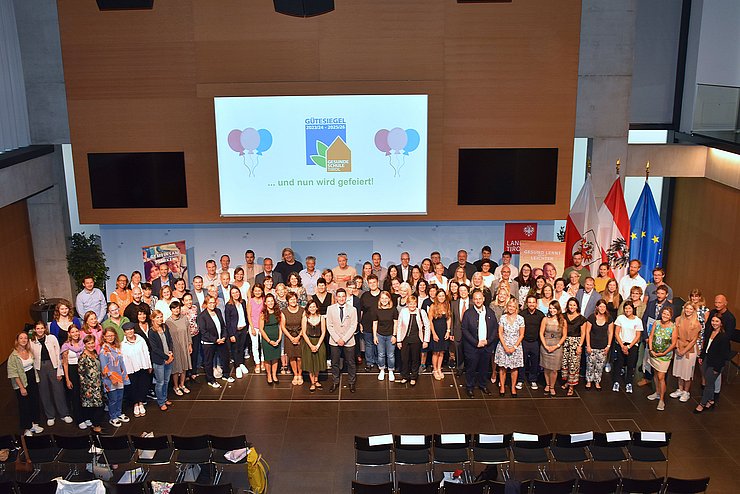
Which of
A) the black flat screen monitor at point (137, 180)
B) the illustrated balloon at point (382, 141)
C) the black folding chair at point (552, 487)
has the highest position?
the illustrated balloon at point (382, 141)

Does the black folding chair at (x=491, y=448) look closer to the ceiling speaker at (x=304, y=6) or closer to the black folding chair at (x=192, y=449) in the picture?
the black folding chair at (x=192, y=449)

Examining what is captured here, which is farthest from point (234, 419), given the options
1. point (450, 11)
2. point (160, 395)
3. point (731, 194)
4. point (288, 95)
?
point (731, 194)

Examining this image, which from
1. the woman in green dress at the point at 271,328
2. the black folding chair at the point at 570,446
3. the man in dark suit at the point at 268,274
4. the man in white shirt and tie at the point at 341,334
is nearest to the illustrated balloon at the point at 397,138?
the man in dark suit at the point at 268,274

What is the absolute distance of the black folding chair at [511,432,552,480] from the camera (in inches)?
324

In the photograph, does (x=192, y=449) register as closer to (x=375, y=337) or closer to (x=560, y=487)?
(x=375, y=337)

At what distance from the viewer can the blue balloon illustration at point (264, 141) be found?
12.4m

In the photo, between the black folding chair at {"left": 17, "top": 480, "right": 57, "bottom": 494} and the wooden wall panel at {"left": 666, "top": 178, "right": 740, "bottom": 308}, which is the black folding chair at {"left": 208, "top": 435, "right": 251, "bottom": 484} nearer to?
the black folding chair at {"left": 17, "top": 480, "right": 57, "bottom": 494}

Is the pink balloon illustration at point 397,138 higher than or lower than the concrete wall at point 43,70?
lower

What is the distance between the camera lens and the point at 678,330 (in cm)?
1008

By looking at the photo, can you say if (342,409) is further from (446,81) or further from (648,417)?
(446,81)

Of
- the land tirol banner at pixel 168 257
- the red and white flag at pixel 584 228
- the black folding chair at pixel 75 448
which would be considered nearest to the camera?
the black folding chair at pixel 75 448

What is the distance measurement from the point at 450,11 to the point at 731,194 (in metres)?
6.12

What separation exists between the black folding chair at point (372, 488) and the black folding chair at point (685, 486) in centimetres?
305

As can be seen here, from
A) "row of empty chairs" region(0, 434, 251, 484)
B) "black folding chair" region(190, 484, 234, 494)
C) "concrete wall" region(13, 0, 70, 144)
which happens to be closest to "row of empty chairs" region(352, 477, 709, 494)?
"black folding chair" region(190, 484, 234, 494)
